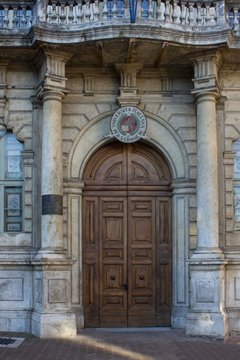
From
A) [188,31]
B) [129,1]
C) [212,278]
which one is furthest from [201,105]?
[212,278]

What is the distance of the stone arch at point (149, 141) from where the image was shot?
1399 centimetres

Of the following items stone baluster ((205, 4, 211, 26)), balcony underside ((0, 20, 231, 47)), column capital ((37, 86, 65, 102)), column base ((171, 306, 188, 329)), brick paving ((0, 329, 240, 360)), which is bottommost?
brick paving ((0, 329, 240, 360))

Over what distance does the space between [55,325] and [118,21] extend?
6116mm

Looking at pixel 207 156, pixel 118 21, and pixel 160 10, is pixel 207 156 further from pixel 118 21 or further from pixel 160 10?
pixel 118 21

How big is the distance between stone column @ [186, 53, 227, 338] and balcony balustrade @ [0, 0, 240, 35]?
33.0 inches

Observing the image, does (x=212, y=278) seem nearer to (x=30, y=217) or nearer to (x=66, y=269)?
(x=66, y=269)

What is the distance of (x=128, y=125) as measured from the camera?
1384cm

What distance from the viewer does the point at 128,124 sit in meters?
13.8

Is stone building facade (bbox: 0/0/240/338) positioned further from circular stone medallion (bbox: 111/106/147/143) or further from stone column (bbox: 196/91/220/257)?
circular stone medallion (bbox: 111/106/147/143)

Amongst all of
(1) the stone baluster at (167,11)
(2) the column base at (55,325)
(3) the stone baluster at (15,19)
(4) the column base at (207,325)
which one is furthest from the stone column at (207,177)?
(3) the stone baluster at (15,19)

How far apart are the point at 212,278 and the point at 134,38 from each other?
5013 millimetres

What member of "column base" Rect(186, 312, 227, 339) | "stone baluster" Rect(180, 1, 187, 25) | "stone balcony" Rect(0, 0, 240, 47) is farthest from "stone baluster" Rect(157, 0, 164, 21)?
"column base" Rect(186, 312, 227, 339)

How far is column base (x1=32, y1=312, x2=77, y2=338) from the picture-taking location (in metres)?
12.6

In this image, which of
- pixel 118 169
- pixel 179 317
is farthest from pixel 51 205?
pixel 179 317
